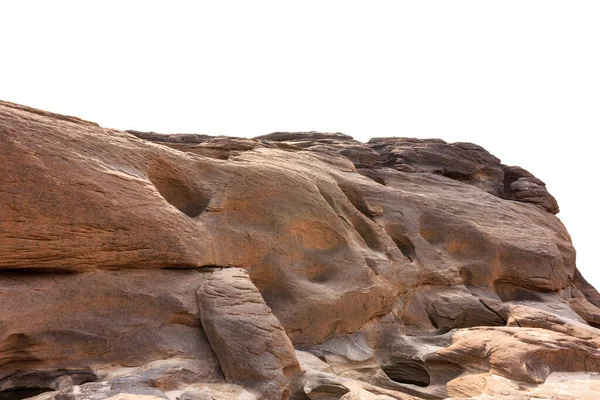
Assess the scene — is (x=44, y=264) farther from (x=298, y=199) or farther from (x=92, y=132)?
(x=298, y=199)

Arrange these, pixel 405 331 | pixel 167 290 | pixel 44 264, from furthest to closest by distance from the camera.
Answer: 1. pixel 405 331
2. pixel 167 290
3. pixel 44 264

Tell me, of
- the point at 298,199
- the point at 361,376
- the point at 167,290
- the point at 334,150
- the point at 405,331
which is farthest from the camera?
the point at 334,150

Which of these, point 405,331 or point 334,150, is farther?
point 334,150

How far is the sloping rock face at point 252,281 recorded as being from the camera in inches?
285

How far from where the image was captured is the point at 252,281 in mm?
10469

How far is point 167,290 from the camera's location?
834 cm

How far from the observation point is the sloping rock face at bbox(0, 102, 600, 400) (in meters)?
7.23

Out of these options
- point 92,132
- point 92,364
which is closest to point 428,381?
point 92,364

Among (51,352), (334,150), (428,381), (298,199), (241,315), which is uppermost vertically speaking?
(334,150)

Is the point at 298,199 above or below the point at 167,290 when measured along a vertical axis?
above

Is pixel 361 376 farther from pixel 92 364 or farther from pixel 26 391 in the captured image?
pixel 26 391

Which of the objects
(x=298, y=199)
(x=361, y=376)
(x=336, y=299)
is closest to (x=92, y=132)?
(x=298, y=199)

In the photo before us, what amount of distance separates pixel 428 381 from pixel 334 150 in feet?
27.8

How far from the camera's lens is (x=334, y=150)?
55.0 feet
